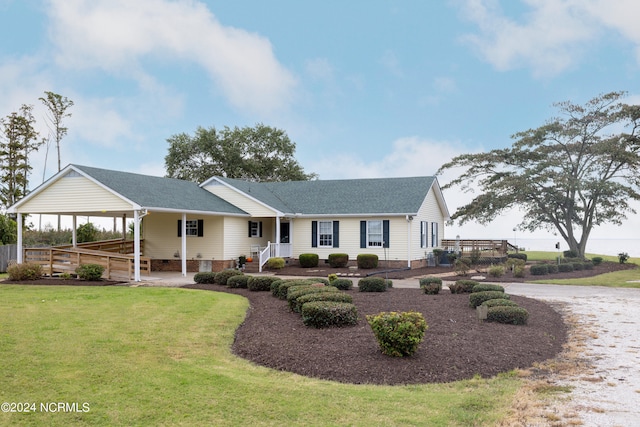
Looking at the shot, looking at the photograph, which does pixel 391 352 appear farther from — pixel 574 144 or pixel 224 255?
pixel 574 144

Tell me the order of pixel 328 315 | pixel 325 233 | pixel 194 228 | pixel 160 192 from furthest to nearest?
pixel 325 233, pixel 194 228, pixel 160 192, pixel 328 315

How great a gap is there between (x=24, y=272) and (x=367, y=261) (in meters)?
15.6

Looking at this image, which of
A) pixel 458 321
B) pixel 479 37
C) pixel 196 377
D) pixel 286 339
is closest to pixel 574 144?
pixel 479 37

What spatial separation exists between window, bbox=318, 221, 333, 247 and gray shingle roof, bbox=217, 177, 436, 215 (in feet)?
2.62

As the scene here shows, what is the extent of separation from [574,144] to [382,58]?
2237 cm

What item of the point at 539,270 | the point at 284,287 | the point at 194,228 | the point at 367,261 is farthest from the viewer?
the point at 194,228

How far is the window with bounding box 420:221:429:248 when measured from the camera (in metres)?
29.9

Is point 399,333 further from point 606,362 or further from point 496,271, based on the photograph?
point 496,271

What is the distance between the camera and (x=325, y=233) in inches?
1157

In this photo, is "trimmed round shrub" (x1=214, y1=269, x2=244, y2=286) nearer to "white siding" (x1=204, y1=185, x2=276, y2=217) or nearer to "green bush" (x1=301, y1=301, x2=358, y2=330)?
"white siding" (x1=204, y1=185, x2=276, y2=217)

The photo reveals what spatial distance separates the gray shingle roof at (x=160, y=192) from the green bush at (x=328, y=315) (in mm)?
12744

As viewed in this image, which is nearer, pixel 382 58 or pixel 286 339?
pixel 286 339

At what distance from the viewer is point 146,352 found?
28.9 feet

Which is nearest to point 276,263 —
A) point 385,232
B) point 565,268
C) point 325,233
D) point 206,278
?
point 325,233
